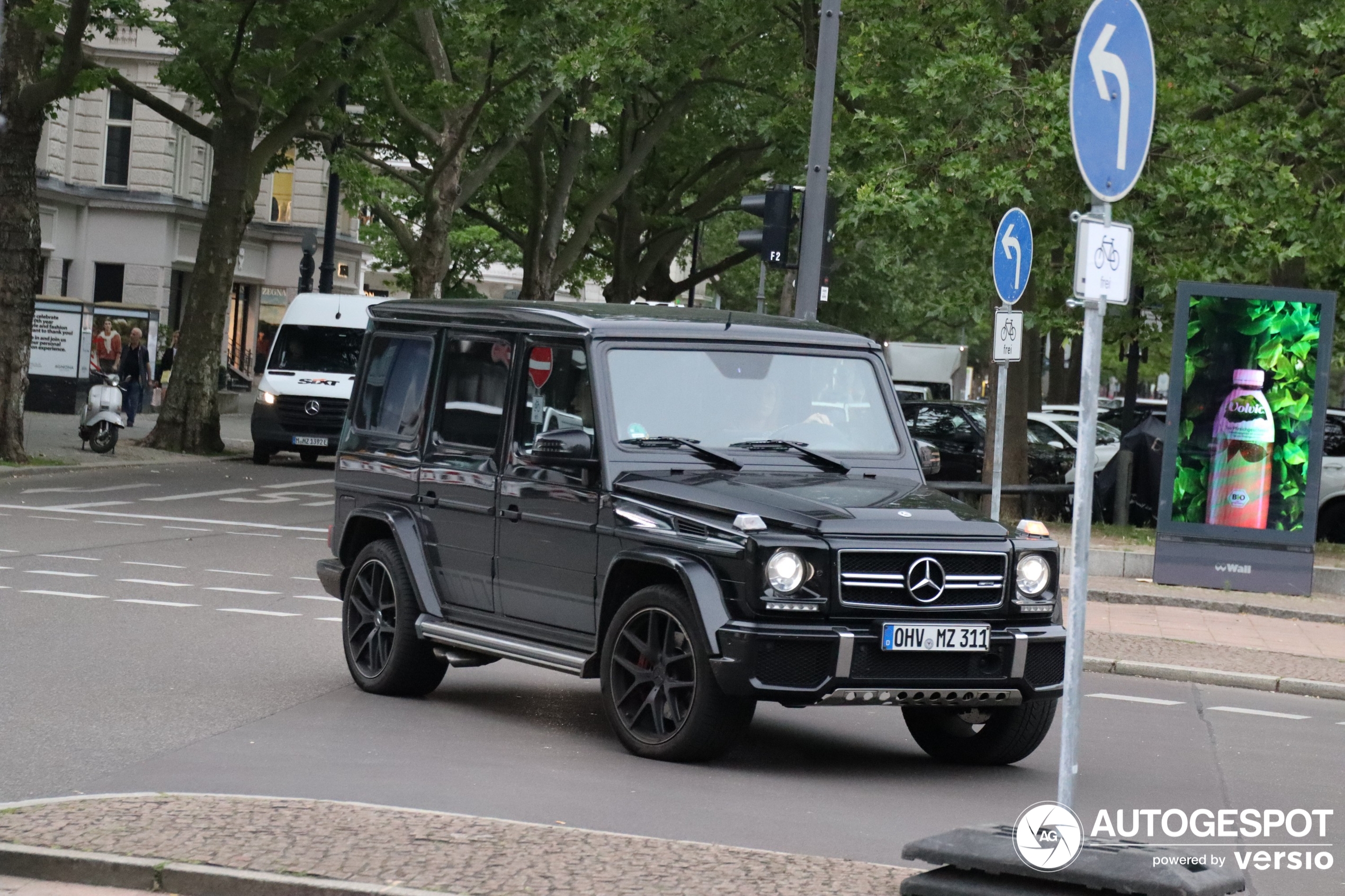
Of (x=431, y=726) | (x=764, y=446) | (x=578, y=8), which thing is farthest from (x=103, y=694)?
(x=578, y=8)

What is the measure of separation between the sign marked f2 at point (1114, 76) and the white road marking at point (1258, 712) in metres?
6.36

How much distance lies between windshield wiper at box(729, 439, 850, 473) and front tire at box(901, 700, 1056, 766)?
46.0 inches

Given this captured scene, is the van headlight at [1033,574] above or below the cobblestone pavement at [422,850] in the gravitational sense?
above

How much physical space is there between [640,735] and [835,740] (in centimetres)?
140

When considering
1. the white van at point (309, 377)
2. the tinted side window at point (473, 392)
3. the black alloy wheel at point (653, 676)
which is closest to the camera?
the black alloy wheel at point (653, 676)

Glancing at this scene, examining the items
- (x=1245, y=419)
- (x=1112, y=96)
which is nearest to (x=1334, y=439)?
(x=1245, y=419)

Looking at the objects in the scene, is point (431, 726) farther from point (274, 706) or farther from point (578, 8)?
point (578, 8)

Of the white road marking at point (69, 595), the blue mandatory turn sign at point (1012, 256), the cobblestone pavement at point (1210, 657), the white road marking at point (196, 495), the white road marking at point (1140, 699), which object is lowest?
the white road marking at point (69, 595)

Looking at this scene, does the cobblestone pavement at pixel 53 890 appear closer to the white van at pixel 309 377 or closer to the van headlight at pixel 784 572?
the van headlight at pixel 784 572

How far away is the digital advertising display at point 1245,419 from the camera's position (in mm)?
17766

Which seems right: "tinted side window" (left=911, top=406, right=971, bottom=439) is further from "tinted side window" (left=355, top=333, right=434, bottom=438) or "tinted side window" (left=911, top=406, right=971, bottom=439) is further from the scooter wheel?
"tinted side window" (left=355, top=333, right=434, bottom=438)

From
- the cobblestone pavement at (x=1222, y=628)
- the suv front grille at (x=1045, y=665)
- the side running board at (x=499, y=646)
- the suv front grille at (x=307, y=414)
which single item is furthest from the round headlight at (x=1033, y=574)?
the suv front grille at (x=307, y=414)

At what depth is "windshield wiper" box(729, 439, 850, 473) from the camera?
29.4 ft

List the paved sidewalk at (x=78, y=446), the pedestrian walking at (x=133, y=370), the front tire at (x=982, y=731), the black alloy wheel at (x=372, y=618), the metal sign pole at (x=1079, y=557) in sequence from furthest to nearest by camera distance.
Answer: the pedestrian walking at (x=133, y=370) < the paved sidewalk at (x=78, y=446) < the black alloy wheel at (x=372, y=618) < the front tire at (x=982, y=731) < the metal sign pole at (x=1079, y=557)
